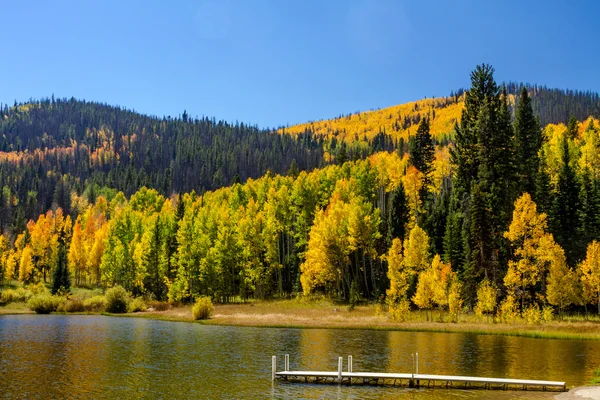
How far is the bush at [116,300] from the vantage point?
9570 centimetres

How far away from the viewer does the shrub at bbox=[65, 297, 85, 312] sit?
9881 cm

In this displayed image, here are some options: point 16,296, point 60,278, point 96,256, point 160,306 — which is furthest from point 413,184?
point 16,296

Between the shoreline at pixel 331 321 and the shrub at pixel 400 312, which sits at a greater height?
the shrub at pixel 400 312

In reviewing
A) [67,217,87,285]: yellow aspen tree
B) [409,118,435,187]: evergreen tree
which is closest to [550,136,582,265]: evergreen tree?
[409,118,435,187]: evergreen tree

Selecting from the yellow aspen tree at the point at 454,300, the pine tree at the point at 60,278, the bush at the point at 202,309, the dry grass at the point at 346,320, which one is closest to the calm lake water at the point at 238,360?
the dry grass at the point at 346,320

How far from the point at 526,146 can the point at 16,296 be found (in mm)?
108576

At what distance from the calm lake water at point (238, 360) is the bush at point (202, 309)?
1591cm

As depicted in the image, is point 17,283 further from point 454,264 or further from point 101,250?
point 454,264

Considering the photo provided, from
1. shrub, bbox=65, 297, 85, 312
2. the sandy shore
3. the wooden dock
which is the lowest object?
shrub, bbox=65, 297, 85, 312

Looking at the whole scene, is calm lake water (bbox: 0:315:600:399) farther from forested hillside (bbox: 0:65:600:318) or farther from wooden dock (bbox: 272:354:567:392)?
forested hillside (bbox: 0:65:600:318)

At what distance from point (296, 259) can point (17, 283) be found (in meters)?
85.8

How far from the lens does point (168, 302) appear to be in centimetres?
10181

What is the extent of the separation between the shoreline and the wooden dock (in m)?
27.7

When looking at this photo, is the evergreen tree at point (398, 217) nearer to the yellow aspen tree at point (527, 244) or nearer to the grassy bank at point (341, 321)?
the grassy bank at point (341, 321)
